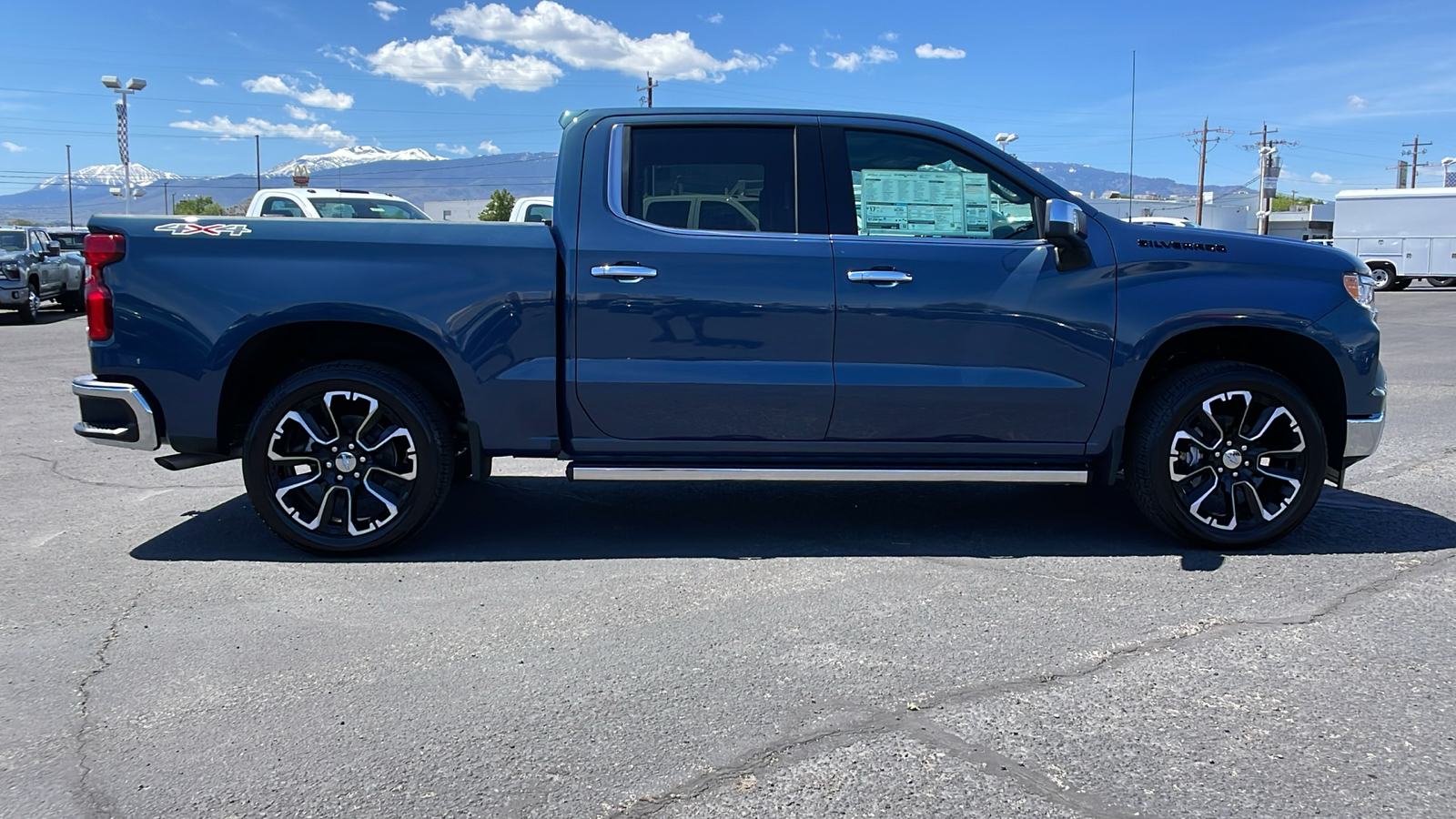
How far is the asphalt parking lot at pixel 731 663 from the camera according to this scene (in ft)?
9.18

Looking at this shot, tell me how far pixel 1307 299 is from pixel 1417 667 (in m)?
1.89

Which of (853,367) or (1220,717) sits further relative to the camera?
(853,367)

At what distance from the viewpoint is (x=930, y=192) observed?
4.95m

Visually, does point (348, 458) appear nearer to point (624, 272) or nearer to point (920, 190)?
point (624, 272)

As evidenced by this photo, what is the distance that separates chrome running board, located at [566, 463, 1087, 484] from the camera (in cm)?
479

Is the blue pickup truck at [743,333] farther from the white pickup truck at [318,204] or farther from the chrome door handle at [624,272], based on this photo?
the white pickup truck at [318,204]

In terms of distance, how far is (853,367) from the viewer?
15.6ft

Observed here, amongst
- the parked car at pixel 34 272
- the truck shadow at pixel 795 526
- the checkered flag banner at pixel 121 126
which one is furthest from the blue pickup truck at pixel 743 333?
the checkered flag banner at pixel 121 126

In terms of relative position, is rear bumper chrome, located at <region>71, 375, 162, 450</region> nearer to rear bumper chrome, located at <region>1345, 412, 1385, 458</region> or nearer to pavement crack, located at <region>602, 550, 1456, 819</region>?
pavement crack, located at <region>602, 550, 1456, 819</region>

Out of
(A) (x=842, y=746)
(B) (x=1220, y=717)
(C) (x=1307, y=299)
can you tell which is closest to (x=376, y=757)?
(A) (x=842, y=746)

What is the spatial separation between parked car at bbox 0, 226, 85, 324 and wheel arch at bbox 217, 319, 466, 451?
59.3 ft

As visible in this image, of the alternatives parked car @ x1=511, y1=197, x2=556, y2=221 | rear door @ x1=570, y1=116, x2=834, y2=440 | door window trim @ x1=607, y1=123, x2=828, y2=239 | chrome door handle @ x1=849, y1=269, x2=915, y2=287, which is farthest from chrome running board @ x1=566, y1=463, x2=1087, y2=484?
parked car @ x1=511, y1=197, x2=556, y2=221

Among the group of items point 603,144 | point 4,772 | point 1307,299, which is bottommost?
point 4,772

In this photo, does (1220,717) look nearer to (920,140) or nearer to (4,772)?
(920,140)
